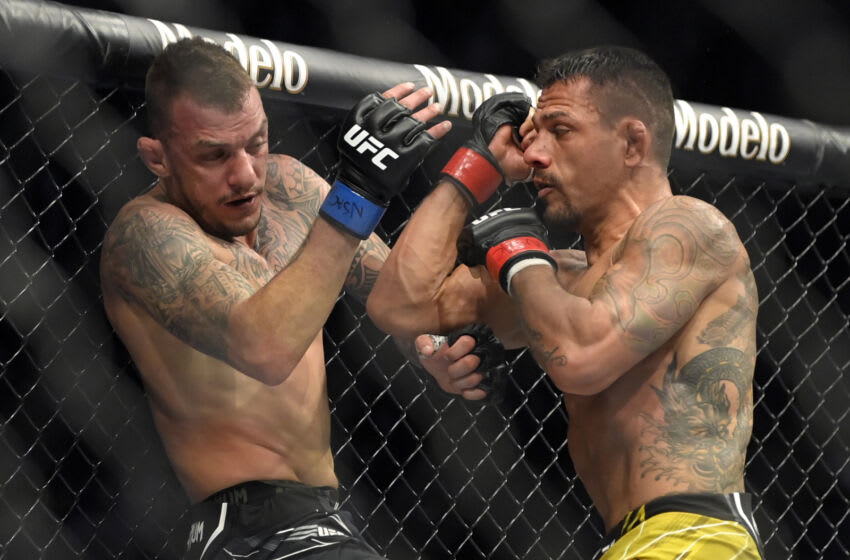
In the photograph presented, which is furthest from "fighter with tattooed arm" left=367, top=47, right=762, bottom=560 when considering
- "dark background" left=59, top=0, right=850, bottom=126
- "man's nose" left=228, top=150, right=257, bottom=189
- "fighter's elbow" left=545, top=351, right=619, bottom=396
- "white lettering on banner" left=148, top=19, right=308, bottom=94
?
"dark background" left=59, top=0, right=850, bottom=126

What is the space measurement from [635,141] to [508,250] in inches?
11.7

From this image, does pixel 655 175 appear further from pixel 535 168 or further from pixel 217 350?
pixel 217 350

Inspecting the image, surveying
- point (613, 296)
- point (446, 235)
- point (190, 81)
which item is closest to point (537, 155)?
point (446, 235)

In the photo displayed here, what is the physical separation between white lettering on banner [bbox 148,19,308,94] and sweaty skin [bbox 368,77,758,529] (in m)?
0.39

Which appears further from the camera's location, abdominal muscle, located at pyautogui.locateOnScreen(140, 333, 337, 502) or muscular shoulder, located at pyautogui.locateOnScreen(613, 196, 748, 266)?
abdominal muscle, located at pyautogui.locateOnScreen(140, 333, 337, 502)

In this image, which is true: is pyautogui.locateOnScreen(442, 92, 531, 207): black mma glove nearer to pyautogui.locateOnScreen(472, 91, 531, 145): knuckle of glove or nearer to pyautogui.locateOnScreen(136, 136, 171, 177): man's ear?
pyautogui.locateOnScreen(472, 91, 531, 145): knuckle of glove

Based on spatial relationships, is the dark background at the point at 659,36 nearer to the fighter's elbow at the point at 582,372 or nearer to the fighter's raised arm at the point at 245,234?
the fighter's raised arm at the point at 245,234

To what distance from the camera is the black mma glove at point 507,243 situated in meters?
1.64

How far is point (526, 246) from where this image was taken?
5.46ft

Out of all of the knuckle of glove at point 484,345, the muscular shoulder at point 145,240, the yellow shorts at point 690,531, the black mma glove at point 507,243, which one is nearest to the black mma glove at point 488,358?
the knuckle of glove at point 484,345

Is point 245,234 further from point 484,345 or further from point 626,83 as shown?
point 626,83

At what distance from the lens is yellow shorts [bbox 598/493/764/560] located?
60.0 inches

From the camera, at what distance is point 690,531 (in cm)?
153

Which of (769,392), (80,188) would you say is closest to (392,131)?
(80,188)
